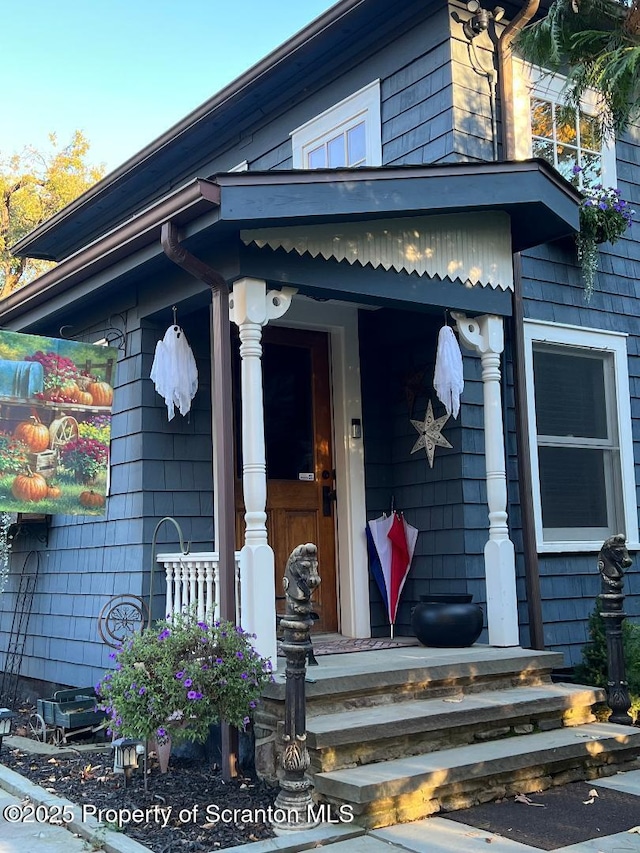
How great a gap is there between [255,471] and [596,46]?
4084mm

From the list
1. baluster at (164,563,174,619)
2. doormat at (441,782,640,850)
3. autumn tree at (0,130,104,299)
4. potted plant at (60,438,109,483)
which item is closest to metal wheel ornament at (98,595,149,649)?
baluster at (164,563,174,619)

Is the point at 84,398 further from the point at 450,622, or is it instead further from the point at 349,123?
the point at 349,123

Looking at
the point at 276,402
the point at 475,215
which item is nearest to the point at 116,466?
the point at 276,402

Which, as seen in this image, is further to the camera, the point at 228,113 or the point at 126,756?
the point at 228,113

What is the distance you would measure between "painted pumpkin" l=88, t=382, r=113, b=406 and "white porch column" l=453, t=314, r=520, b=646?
259 cm

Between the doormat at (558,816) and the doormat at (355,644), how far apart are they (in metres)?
1.77

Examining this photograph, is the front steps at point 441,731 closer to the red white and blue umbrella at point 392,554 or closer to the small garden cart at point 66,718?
the red white and blue umbrella at point 392,554

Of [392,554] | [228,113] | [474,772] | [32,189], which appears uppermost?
[32,189]

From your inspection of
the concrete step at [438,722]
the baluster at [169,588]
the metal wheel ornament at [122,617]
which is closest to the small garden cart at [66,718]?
the metal wheel ornament at [122,617]

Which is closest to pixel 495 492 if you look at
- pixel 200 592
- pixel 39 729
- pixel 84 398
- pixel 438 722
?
pixel 438 722

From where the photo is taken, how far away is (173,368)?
5965mm

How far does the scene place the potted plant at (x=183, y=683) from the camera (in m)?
4.36

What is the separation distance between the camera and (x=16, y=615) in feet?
26.1

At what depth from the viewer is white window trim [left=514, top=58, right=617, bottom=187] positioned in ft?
23.4
